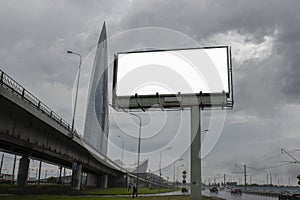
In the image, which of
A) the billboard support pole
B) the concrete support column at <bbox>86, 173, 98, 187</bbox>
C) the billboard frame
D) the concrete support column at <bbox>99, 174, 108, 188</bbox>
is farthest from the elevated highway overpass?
the concrete support column at <bbox>86, 173, 98, 187</bbox>

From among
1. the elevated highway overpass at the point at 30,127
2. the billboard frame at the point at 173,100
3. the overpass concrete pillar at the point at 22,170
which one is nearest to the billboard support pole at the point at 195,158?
the billboard frame at the point at 173,100

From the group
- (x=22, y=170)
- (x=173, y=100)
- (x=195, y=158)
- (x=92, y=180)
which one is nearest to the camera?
(x=195, y=158)

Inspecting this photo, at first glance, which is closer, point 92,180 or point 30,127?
point 30,127

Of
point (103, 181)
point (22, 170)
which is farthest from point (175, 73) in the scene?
point (103, 181)

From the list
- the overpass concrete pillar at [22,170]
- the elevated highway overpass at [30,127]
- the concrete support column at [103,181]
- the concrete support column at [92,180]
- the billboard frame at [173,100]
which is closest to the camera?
the elevated highway overpass at [30,127]

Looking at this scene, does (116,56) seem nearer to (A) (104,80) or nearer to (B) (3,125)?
(B) (3,125)

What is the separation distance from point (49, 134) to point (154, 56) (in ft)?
55.3

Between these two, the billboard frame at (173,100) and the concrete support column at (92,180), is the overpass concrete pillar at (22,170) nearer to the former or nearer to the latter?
the billboard frame at (173,100)

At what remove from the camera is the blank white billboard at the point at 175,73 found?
29.2 metres

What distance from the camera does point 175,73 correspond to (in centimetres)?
2903

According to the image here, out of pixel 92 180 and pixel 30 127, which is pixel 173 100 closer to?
pixel 30 127

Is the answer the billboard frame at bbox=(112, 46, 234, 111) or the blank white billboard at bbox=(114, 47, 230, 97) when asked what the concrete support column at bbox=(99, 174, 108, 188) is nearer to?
the billboard frame at bbox=(112, 46, 234, 111)

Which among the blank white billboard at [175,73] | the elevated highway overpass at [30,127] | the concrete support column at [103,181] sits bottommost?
the concrete support column at [103,181]

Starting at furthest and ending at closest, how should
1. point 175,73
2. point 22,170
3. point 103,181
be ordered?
point 103,181 < point 22,170 < point 175,73
